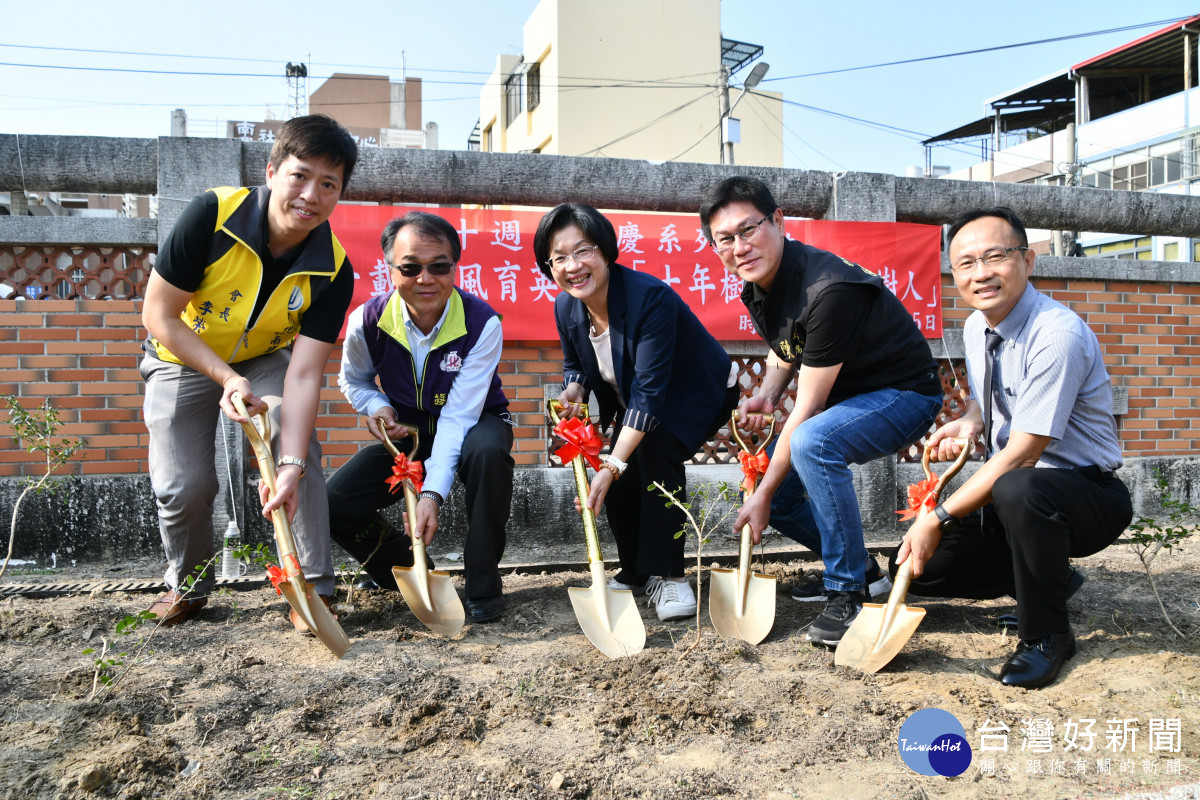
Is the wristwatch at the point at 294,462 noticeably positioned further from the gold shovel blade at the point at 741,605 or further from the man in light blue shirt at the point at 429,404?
the gold shovel blade at the point at 741,605

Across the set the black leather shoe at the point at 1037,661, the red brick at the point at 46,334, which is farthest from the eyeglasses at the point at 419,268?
the black leather shoe at the point at 1037,661

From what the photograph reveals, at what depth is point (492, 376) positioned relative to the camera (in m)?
2.94

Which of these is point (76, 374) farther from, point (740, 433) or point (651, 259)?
point (740, 433)

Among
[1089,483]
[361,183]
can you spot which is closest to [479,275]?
[361,183]

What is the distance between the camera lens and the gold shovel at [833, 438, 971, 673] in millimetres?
2203

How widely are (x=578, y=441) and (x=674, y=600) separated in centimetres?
68

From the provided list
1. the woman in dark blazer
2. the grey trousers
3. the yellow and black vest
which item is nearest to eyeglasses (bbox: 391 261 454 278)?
the yellow and black vest

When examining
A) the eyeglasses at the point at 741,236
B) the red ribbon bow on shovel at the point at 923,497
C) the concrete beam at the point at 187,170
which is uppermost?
the concrete beam at the point at 187,170

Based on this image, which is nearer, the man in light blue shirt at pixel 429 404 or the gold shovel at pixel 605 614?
the gold shovel at pixel 605 614

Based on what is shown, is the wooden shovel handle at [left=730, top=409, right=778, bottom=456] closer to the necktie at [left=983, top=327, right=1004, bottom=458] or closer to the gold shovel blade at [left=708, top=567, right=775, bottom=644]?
the gold shovel blade at [left=708, top=567, right=775, bottom=644]

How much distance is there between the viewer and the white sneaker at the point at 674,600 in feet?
9.00

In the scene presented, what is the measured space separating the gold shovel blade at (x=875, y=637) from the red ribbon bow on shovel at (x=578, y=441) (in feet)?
3.19

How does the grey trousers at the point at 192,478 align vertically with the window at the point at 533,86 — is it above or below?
below

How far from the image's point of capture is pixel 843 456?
254 cm
